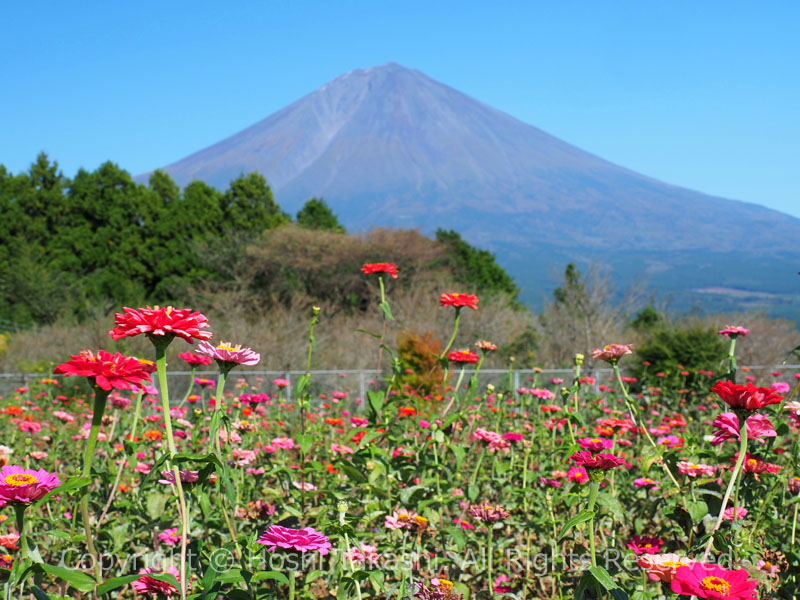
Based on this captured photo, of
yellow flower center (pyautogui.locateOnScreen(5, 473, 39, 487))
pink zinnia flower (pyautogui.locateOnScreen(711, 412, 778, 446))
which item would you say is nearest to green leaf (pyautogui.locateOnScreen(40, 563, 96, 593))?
yellow flower center (pyautogui.locateOnScreen(5, 473, 39, 487))

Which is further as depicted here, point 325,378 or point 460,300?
point 325,378

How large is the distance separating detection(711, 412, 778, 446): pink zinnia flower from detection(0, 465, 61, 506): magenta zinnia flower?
177 cm

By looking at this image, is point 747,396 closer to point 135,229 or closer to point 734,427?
point 734,427

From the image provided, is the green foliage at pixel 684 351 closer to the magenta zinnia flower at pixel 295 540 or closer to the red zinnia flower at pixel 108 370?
the magenta zinnia flower at pixel 295 540

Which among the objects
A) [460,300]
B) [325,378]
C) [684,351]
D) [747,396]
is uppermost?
[460,300]

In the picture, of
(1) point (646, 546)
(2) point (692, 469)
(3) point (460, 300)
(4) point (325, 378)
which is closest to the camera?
→ (2) point (692, 469)

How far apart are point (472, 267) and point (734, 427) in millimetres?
27410

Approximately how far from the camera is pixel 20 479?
1697 mm

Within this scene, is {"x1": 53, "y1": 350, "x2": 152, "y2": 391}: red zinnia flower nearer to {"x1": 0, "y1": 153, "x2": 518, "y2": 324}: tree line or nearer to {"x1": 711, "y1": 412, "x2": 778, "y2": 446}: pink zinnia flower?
{"x1": 711, "y1": 412, "x2": 778, "y2": 446}: pink zinnia flower

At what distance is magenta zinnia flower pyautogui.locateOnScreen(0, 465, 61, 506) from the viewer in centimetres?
159

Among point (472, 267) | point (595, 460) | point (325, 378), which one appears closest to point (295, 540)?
point (595, 460)

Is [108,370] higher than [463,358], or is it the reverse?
[108,370]

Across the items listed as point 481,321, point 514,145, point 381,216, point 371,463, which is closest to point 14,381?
point 481,321

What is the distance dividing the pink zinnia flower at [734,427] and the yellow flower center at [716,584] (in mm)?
663
